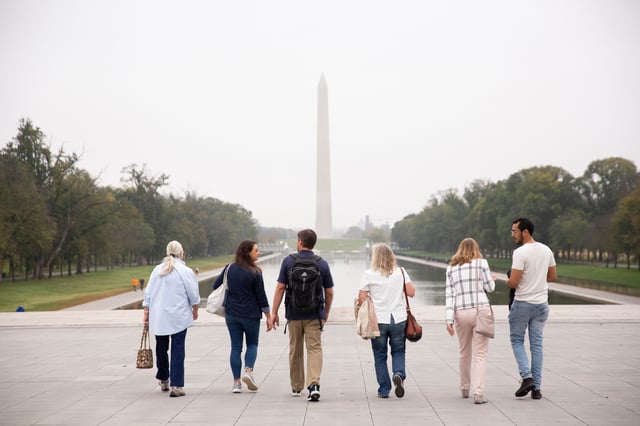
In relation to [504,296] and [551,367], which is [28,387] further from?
[504,296]

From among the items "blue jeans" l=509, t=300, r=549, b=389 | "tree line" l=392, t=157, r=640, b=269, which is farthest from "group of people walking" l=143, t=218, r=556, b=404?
"tree line" l=392, t=157, r=640, b=269

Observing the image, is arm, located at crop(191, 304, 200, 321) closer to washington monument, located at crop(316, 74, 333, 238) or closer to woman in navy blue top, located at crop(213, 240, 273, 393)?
woman in navy blue top, located at crop(213, 240, 273, 393)

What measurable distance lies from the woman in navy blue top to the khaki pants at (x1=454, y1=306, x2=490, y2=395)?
202cm

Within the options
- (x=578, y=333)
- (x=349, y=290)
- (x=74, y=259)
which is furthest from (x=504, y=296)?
(x=74, y=259)

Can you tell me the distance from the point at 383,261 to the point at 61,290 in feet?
108

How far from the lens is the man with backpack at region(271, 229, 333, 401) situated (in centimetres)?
679

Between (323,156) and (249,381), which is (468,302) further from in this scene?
(323,156)

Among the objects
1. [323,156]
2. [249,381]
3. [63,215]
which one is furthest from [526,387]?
[323,156]

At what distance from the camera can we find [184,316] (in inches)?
287

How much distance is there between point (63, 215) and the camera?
150ft

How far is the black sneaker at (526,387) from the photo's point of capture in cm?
672

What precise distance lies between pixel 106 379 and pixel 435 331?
652 centimetres

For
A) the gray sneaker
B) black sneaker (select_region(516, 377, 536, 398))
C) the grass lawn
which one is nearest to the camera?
black sneaker (select_region(516, 377, 536, 398))

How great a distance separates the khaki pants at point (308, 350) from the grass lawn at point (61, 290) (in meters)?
20.1
